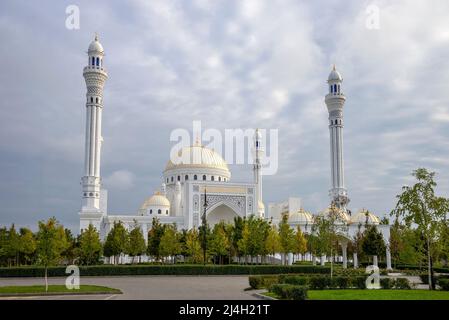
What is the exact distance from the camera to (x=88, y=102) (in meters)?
61.5

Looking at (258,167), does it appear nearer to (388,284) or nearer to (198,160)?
(198,160)

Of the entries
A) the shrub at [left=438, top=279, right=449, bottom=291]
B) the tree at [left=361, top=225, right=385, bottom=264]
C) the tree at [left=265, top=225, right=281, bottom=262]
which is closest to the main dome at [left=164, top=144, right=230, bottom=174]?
the tree at [left=265, top=225, right=281, bottom=262]

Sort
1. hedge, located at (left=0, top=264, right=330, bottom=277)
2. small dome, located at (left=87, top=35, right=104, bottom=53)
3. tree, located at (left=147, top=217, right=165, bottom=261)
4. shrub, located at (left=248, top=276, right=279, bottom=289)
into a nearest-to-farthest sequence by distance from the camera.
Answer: shrub, located at (left=248, top=276, right=279, bottom=289) < hedge, located at (left=0, top=264, right=330, bottom=277) < tree, located at (left=147, top=217, right=165, bottom=261) < small dome, located at (left=87, top=35, right=104, bottom=53)

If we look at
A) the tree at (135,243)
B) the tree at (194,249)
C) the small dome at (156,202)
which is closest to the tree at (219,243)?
the tree at (194,249)

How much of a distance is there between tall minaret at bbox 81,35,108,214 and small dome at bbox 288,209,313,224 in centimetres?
2560

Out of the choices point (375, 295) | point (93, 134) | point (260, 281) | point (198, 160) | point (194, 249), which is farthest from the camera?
point (198, 160)

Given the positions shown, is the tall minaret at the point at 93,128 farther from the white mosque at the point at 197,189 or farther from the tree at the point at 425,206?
the tree at the point at 425,206

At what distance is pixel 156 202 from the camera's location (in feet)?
221

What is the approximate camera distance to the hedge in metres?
34.0

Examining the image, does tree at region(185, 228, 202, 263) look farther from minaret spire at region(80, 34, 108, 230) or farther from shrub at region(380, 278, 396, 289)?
shrub at region(380, 278, 396, 289)

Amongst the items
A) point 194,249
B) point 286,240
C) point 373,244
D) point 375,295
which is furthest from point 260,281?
point 373,244

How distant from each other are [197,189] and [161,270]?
86.7ft

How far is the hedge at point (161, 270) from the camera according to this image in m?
34.0
